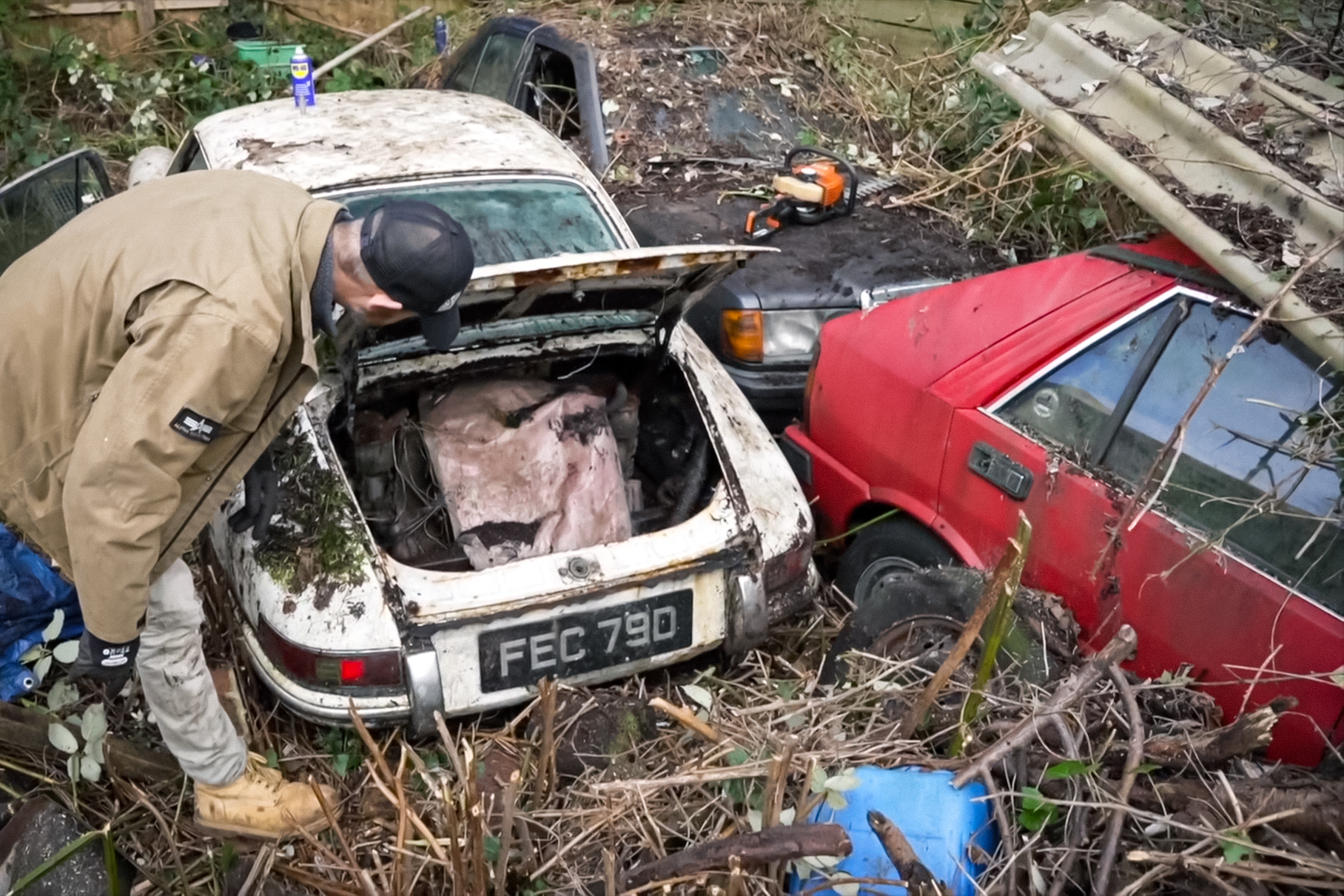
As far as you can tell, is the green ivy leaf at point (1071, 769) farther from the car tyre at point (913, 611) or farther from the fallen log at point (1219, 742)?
the car tyre at point (913, 611)

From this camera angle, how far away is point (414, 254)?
90.5 inches

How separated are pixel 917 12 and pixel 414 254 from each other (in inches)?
246

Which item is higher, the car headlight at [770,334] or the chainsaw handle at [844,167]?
the chainsaw handle at [844,167]

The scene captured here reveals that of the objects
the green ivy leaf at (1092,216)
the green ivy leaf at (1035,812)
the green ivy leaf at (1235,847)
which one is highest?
the green ivy leaf at (1092,216)

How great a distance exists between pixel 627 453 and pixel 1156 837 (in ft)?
7.03

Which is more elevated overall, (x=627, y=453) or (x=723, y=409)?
(x=723, y=409)

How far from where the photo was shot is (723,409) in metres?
3.43

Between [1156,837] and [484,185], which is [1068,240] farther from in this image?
[1156,837]

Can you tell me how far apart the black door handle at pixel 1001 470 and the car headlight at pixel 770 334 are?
1398mm

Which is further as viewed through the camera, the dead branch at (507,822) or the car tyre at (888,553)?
the car tyre at (888,553)

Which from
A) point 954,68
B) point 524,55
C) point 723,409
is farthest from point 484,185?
point 954,68

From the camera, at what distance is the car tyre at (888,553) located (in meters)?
3.13

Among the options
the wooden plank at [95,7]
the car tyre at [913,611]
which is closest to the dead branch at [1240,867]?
the car tyre at [913,611]

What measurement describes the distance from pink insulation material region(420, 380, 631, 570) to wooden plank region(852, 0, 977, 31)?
16.4 ft
